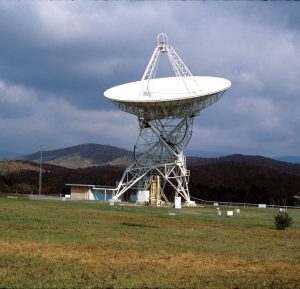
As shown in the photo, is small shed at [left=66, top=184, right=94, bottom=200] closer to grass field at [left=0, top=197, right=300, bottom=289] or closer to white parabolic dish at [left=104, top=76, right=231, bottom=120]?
white parabolic dish at [left=104, top=76, right=231, bottom=120]

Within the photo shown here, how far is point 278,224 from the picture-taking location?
3503 centimetres

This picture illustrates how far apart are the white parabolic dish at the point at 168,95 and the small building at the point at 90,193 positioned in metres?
21.1

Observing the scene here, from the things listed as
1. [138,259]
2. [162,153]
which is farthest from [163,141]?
[138,259]

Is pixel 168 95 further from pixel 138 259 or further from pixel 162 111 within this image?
pixel 138 259

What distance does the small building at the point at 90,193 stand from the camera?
8119cm

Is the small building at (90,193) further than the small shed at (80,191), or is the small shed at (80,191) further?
the small shed at (80,191)

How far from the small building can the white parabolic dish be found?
21075mm

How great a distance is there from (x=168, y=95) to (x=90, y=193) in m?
28.2

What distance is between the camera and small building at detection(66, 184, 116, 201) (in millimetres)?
81188

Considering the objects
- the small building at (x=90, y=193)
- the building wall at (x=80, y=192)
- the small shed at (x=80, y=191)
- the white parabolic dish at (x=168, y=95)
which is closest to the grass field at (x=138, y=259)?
the white parabolic dish at (x=168, y=95)

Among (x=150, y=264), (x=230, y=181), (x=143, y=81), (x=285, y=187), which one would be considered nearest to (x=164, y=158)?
(x=143, y=81)

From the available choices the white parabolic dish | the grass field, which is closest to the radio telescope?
the white parabolic dish

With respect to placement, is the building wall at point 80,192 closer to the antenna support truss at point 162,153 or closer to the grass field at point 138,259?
the antenna support truss at point 162,153

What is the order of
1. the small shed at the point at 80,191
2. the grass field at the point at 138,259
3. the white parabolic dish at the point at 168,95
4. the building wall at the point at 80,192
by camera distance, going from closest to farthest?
the grass field at the point at 138,259 → the white parabolic dish at the point at 168,95 → the small shed at the point at 80,191 → the building wall at the point at 80,192
